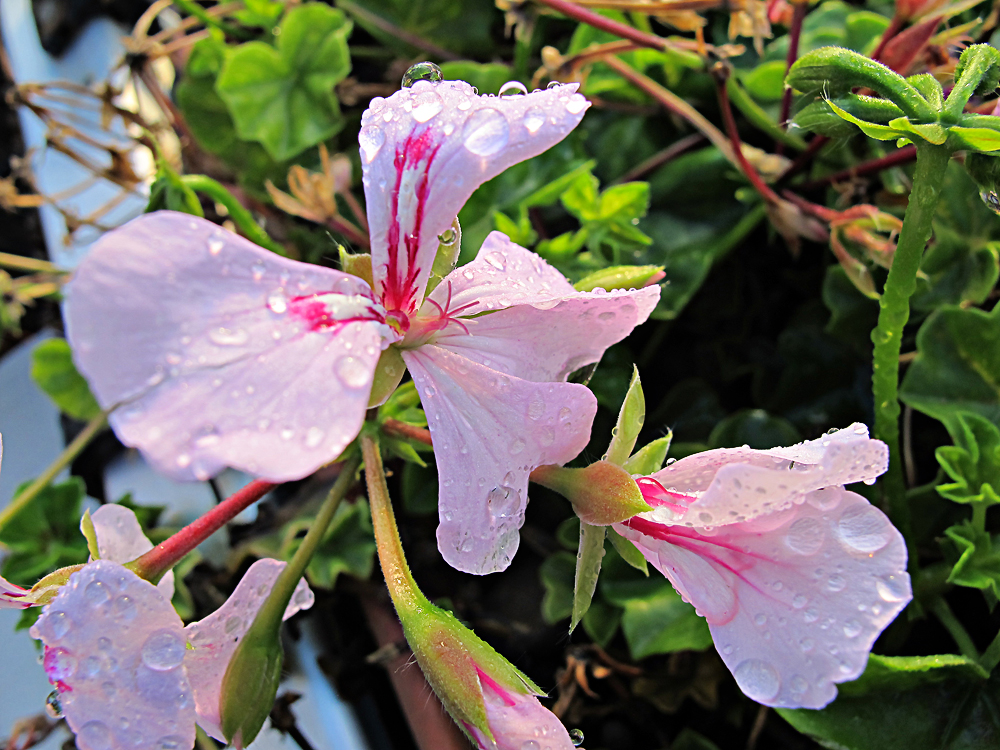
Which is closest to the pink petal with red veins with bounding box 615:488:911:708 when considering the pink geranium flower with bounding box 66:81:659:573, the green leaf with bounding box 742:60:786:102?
the pink geranium flower with bounding box 66:81:659:573

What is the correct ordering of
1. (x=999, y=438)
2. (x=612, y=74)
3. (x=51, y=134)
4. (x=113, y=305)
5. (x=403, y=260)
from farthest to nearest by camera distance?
(x=51, y=134) → (x=612, y=74) → (x=999, y=438) → (x=403, y=260) → (x=113, y=305)

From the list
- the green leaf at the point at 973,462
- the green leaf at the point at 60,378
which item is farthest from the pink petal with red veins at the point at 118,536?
the green leaf at the point at 60,378

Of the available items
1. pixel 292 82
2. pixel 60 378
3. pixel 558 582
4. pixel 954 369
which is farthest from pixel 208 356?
pixel 60 378

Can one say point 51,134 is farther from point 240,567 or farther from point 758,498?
point 758,498

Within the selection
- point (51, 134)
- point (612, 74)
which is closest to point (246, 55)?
point (51, 134)

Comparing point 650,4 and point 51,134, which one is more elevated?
point 650,4

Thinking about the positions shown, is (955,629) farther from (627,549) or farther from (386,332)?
(386,332)
